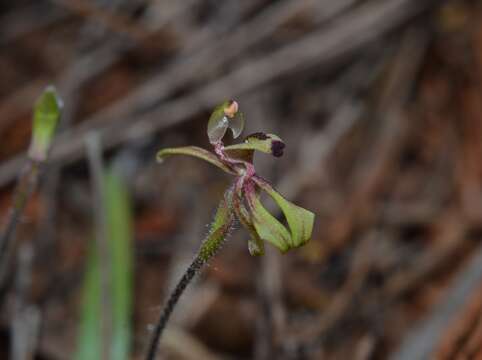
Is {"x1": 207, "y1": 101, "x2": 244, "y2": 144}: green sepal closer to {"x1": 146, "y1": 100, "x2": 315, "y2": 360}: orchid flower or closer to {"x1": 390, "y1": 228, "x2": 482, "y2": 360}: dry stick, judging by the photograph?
{"x1": 146, "y1": 100, "x2": 315, "y2": 360}: orchid flower

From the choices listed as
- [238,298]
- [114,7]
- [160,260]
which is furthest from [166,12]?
[238,298]

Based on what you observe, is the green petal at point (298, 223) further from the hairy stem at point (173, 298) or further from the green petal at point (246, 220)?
the hairy stem at point (173, 298)

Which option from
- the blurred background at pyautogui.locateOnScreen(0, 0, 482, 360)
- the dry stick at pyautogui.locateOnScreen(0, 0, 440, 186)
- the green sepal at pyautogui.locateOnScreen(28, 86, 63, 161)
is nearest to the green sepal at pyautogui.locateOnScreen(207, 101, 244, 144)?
the green sepal at pyautogui.locateOnScreen(28, 86, 63, 161)

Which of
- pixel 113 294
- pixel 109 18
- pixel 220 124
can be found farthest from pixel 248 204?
pixel 109 18

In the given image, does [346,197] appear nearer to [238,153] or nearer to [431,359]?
[431,359]

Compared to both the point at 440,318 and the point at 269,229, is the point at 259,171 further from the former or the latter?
the point at 269,229

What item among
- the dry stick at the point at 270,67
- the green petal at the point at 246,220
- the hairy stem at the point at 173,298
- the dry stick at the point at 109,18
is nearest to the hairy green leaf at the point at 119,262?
the dry stick at the point at 270,67
